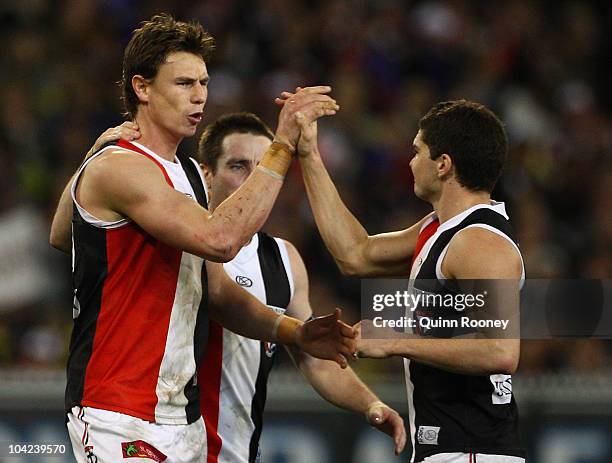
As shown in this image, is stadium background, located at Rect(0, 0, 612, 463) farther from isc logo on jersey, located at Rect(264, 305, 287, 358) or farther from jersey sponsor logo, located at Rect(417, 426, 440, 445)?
jersey sponsor logo, located at Rect(417, 426, 440, 445)

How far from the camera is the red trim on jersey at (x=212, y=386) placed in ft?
18.2

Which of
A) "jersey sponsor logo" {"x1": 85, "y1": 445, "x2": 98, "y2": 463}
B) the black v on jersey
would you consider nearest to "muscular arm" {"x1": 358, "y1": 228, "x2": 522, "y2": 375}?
the black v on jersey

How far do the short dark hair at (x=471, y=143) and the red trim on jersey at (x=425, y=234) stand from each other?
0.29 metres

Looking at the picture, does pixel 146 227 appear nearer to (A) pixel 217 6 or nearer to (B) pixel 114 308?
(B) pixel 114 308

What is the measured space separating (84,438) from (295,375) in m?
3.64

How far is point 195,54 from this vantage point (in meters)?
4.88

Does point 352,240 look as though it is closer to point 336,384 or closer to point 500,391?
point 336,384

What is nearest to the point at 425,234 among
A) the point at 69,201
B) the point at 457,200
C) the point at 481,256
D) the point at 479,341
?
the point at 457,200

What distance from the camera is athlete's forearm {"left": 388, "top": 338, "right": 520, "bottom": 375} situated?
15.6ft

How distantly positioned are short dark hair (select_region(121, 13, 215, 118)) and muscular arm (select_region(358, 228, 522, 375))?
1409 mm

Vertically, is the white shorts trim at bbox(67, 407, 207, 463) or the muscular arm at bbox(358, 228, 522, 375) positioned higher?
the muscular arm at bbox(358, 228, 522, 375)

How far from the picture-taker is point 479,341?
4.78m

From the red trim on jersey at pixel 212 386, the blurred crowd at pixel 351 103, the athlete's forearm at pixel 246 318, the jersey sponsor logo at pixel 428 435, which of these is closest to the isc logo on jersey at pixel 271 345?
the red trim on jersey at pixel 212 386

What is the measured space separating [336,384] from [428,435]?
2.95ft
